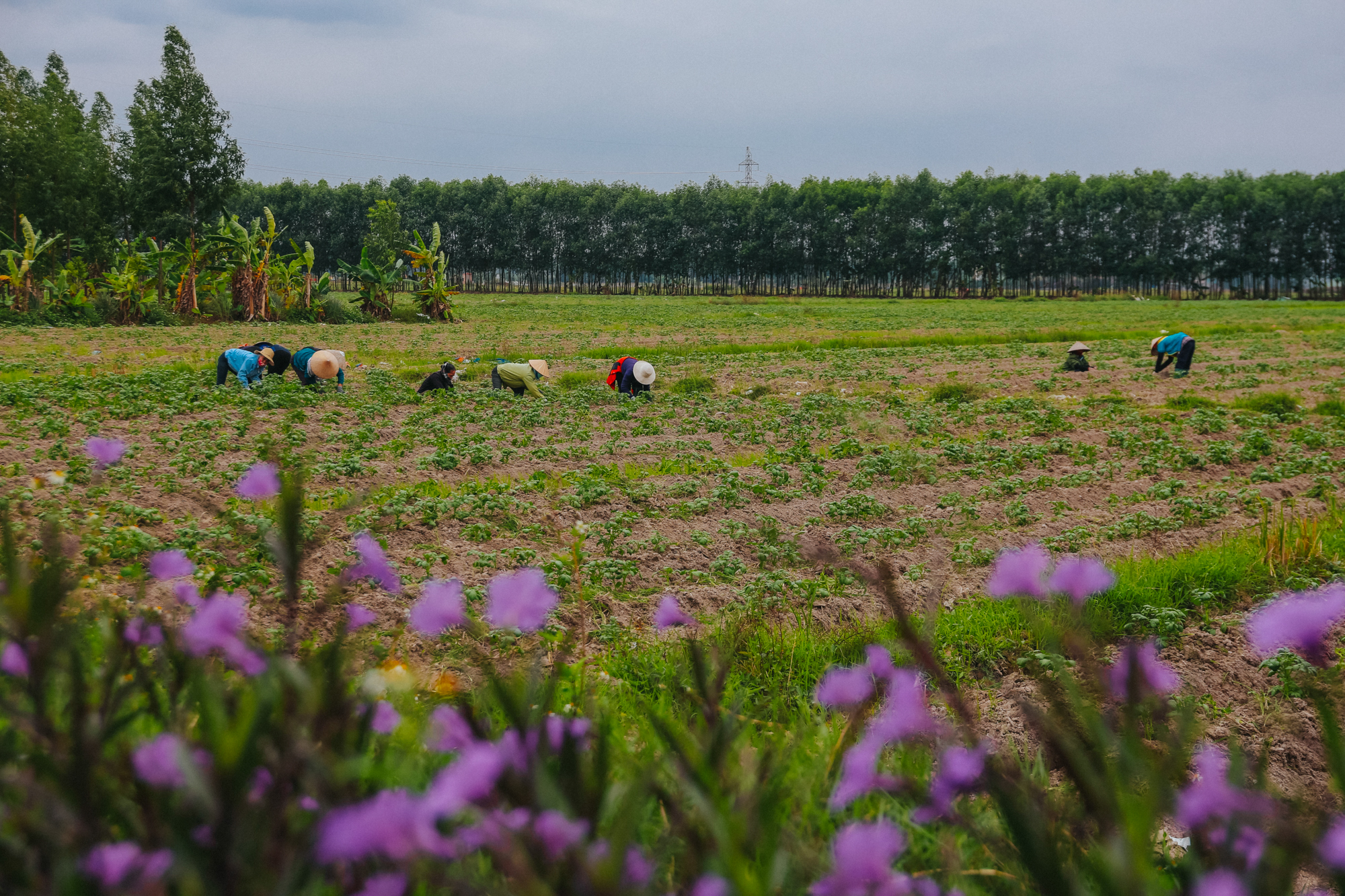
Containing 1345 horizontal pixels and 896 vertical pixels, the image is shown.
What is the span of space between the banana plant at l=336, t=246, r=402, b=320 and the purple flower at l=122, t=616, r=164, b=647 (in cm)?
3351

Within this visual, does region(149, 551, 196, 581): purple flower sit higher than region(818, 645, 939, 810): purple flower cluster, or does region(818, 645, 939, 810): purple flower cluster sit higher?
region(149, 551, 196, 581): purple flower

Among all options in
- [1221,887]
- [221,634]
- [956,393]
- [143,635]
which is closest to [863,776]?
[1221,887]

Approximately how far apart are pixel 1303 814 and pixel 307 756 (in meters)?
1.39

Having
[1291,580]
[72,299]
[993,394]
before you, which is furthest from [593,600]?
[72,299]

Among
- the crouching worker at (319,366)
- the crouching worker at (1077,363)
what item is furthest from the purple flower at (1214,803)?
the crouching worker at (1077,363)

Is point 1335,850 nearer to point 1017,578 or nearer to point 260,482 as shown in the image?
point 1017,578

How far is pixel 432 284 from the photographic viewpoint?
33.9 metres

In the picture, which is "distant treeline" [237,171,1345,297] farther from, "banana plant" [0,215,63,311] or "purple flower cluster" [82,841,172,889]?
"purple flower cluster" [82,841,172,889]

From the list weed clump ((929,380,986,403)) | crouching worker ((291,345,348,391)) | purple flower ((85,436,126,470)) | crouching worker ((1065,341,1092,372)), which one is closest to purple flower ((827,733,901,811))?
purple flower ((85,436,126,470))

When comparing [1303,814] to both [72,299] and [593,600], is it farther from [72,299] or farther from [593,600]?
[72,299]

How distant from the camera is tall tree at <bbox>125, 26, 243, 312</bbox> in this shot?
3306 cm

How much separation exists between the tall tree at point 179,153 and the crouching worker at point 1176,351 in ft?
119

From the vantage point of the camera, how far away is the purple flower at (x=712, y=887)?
686mm

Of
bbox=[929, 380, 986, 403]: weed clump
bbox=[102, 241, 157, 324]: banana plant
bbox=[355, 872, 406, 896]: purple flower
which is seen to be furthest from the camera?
bbox=[102, 241, 157, 324]: banana plant
